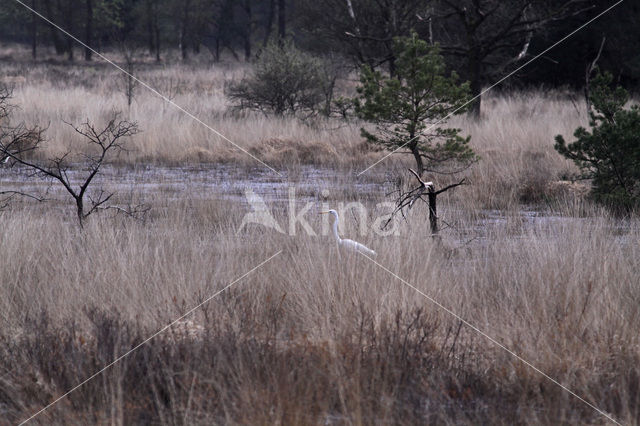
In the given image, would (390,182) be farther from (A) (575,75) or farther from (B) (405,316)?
(A) (575,75)

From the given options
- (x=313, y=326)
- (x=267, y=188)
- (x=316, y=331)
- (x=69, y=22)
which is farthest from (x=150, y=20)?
(x=316, y=331)

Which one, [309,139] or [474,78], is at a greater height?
[474,78]

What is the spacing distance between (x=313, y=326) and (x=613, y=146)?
4.87 metres

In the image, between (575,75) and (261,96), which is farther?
(575,75)

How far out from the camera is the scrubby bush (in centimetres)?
1644

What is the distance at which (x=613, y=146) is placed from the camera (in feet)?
25.4

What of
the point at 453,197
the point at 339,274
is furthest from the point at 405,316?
the point at 453,197

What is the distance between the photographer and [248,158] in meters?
12.4

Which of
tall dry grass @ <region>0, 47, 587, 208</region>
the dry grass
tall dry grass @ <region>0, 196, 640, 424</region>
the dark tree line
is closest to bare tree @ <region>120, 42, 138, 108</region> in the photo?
tall dry grass @ <region>0, 47, 587, 208</region>

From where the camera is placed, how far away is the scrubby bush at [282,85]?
53.9 ft

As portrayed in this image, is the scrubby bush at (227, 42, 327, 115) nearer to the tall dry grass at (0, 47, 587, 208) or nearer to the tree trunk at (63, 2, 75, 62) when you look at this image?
the tall dry grass at (0, 47, 587, 208)

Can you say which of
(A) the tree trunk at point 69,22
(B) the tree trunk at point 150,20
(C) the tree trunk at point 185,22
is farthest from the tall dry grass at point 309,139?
(C) the tree trunk at point 185,22

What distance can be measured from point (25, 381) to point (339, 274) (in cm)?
206

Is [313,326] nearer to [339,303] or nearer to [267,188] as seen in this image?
[339,303]
